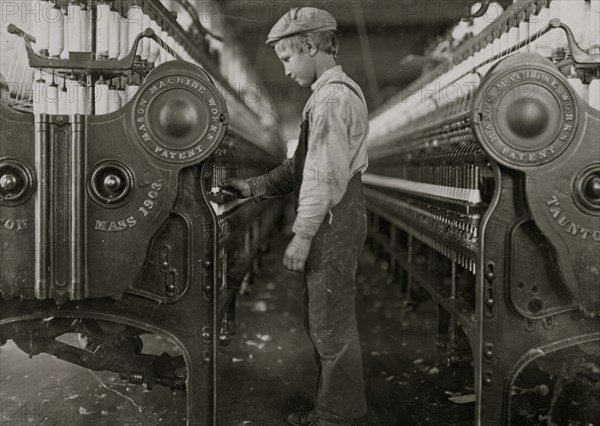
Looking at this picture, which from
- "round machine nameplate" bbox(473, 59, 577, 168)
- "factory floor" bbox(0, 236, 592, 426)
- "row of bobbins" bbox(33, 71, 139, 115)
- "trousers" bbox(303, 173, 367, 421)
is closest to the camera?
"round machine nameplate" bbox(473, 59, 577, 168)

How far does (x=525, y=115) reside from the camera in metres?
2.63

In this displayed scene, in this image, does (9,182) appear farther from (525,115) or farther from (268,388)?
(525,115)

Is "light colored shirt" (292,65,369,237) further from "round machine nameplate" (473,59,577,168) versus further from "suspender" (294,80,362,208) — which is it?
"round machine nameplate" (473,59,577,168)

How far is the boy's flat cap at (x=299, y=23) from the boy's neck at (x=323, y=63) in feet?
0.41

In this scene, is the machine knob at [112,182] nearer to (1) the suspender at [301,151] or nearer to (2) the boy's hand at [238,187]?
(2) the boy's hand at [238,187]

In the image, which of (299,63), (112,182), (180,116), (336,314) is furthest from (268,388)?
(299,63)

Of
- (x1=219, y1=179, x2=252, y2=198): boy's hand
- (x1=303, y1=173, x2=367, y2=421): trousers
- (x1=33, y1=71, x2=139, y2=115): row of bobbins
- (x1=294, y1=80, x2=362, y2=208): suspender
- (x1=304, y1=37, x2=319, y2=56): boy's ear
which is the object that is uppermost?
(x1=304, y1=37, x2=319, y2=56): boy's ear

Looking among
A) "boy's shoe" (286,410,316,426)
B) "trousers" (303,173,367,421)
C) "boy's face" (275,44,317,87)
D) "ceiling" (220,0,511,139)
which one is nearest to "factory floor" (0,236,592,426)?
"boy's shoe" (286,410,316,426)

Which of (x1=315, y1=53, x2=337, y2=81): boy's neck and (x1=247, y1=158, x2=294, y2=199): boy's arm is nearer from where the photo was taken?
(x1=315, y1=53, x2=337, y2=81): boy's neck

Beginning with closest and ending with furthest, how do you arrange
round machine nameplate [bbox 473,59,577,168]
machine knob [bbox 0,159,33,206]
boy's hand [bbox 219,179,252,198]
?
1. round machine nameplate [bbox 473,59,577,168]
2. machine knob [bbox 0,159,33,206]
3. boy's hand [bbox 219,179,252,198]

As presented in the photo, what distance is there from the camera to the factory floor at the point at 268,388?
134 inches

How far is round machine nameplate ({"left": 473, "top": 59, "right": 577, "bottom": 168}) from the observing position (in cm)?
262

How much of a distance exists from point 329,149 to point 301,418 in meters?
1.41

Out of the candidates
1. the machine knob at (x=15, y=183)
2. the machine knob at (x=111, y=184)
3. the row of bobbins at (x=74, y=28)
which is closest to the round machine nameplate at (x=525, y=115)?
the machine knob at (x=111, y=184)
